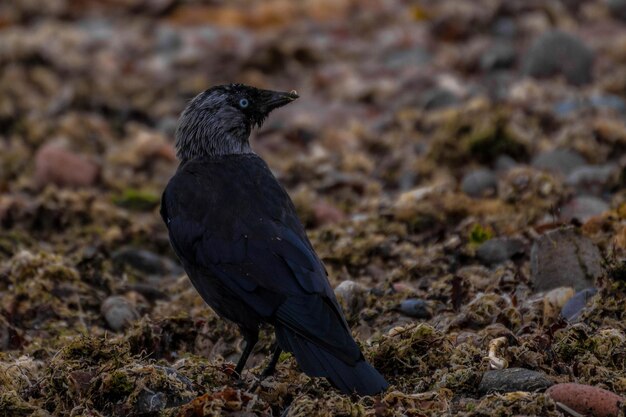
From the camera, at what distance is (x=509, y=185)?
877 centimetres

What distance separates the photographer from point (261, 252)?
18.1ft

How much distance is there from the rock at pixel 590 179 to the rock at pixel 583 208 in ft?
0.95

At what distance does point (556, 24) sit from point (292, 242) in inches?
379

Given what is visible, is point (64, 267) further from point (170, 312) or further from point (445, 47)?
point (445, 47)

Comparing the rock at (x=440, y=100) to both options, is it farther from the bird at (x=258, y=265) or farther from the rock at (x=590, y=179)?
the bird at (x=258, y=265)

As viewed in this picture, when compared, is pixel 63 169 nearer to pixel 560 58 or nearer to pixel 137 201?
pixel 137 201

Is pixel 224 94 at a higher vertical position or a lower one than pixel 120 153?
higher

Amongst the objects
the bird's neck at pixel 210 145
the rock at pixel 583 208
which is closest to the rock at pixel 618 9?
the rock at pixel 583 208

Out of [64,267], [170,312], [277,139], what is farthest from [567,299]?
[277,139]

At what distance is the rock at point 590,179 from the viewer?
884 centimetres

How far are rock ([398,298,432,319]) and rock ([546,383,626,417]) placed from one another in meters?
1.75

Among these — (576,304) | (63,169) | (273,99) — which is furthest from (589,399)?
(63,169)

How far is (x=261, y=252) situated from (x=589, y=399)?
1800 millimetres

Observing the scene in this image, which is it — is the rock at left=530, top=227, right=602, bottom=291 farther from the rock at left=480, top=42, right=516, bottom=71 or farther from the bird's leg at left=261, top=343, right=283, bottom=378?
the rock at left=480, top=42, right=516, bottom=71
